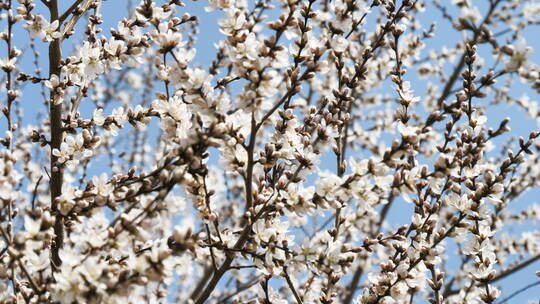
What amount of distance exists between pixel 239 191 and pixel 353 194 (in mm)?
4718

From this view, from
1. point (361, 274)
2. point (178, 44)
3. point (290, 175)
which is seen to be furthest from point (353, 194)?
point (361, 274)

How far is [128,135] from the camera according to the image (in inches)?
281

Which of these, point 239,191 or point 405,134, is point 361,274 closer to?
point 239,191

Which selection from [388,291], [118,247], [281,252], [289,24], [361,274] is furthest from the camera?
[361,274]

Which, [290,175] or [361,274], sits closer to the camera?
[290,175]

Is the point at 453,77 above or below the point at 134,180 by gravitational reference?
above

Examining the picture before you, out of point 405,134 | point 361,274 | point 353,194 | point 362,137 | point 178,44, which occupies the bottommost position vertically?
point 353,194

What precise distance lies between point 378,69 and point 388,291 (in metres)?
3.88

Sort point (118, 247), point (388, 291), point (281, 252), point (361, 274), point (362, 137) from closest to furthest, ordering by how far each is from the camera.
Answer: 1. point (118, 247)
2. point (281, 252)
3. point (388, 291)
4. point (361, 274)
5. point (362, 137)

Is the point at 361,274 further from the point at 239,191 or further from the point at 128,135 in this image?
the point at 128,135

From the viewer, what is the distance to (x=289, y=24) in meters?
2.16

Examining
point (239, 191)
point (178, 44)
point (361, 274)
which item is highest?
point (239, 191)

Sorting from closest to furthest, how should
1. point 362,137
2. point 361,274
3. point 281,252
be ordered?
point 281,252 < point 361,274 < point 362,137

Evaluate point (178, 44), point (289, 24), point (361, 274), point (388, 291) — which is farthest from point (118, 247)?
point (361, 274)
